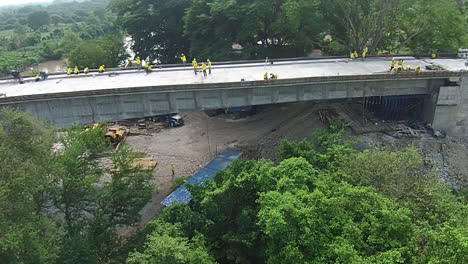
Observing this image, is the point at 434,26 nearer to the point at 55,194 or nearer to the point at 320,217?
the point at 320,217

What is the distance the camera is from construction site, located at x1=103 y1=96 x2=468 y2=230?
1198 inches

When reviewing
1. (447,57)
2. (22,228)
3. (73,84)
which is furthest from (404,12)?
(22,228)

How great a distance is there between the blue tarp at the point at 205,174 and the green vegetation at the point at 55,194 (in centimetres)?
564

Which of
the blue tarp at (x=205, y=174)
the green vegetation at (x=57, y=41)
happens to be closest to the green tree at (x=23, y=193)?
the blue tarp at (x=205, y=174)

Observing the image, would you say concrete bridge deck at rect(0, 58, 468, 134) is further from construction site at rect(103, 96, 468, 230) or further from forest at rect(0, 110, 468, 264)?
forest at rect(0, 110, 468, 264)

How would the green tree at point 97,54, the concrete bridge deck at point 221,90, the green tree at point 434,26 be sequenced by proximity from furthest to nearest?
1. the green tree at point 97,54
2. the green tree at point 434,26
3. the concrete bridge deck at point 221,90

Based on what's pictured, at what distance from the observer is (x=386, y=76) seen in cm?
3127

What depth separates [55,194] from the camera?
59.0ft

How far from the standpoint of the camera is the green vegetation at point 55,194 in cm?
1367

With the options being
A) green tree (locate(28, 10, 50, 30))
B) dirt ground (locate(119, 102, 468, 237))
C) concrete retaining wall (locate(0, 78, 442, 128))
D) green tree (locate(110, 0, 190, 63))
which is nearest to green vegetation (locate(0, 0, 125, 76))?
green tree (locate(28, 10, 50, 30))

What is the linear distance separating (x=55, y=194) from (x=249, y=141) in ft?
70.9

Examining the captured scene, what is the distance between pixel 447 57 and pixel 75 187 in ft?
121

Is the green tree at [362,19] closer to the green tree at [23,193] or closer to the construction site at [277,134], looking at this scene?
the construction site at [277,134]

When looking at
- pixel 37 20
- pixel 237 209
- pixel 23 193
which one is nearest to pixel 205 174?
pixel 237 209
